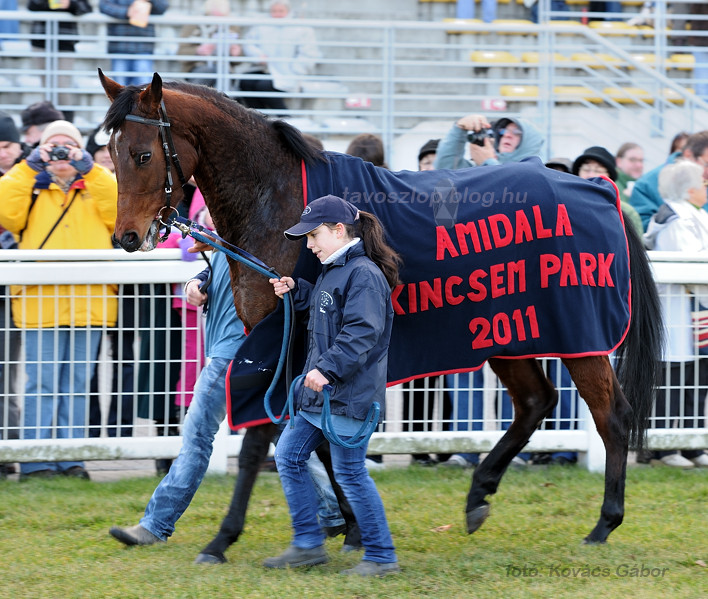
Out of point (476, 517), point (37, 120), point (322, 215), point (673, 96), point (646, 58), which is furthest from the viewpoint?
point (646, 58)

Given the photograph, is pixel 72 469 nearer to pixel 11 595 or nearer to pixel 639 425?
pixel 11 595

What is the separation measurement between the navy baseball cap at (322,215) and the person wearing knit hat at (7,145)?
329 centimetres

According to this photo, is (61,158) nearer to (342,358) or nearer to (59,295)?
(59,295)

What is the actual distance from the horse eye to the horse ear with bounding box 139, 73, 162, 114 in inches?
6.6

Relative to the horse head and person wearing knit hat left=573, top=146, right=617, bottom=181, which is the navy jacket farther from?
person wearing knit hat left=573, top=146, right=617, bottom=181

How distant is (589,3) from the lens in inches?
522

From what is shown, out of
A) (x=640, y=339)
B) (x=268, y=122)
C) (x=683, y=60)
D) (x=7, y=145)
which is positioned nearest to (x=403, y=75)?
(x=683, y=60)

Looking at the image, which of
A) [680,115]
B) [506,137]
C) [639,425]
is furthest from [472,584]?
[680,115]

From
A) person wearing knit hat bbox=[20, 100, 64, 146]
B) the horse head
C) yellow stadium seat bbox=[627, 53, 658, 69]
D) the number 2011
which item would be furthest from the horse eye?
yellow stadium seat bbox=[627, 53, 658, 69]

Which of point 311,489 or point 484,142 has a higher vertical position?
point 484,142

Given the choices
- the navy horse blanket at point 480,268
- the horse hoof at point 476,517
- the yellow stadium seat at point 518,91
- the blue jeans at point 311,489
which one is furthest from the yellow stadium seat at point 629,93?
the blue jeans at point 311,489

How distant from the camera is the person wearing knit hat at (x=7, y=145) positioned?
21.0 ft

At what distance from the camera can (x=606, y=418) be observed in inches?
180

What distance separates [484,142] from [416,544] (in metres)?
2.39
